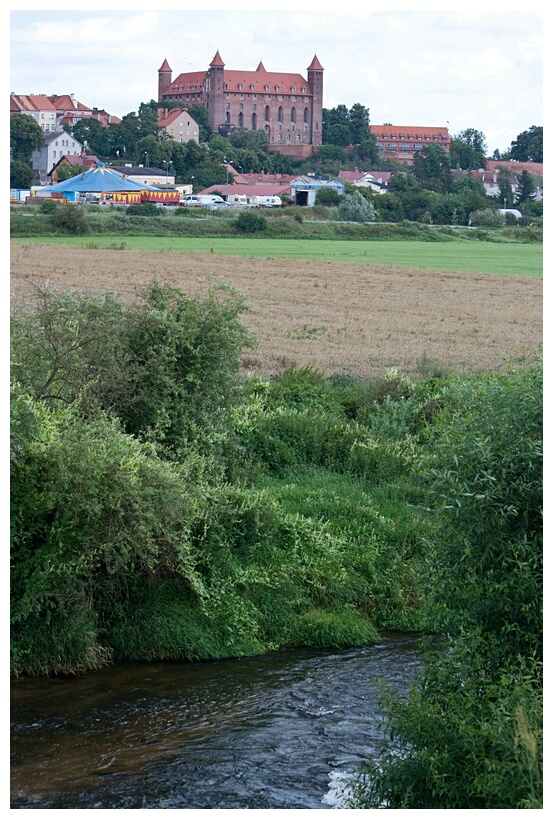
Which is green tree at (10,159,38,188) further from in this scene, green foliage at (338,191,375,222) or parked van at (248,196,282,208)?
green foliage at (338,191,375,222)

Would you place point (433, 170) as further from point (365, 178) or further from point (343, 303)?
point (343, 303)

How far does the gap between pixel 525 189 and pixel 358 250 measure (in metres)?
58.6

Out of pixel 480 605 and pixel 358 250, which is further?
pixel 358 250

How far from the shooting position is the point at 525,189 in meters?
123

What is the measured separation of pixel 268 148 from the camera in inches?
7623

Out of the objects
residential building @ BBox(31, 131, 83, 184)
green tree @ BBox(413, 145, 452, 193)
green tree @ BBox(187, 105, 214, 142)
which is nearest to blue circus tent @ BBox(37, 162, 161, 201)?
residential building @ BBox(31, 131, 83, 184)

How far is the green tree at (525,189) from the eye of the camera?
402ft

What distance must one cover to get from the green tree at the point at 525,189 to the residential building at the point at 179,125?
74278 mm

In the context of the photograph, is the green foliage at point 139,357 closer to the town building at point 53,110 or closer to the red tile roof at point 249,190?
the red tile roof at point 249,190

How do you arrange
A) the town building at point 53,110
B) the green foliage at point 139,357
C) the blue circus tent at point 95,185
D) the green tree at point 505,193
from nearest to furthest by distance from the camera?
1. the green foliage at point 139,357
2. the blue circus tent at point 95,185
3. the green tree at point 505,193
4. the town building at point 53,110

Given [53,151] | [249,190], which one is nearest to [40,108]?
[53,151]

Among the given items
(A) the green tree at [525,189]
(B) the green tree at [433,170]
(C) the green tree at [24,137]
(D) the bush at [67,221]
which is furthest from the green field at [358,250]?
(C) the green tree at [24,137]
